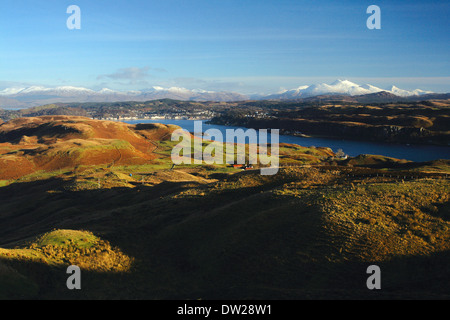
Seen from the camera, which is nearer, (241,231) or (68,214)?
(241,231)

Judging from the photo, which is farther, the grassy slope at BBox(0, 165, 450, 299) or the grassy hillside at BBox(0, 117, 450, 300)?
the grassy slope at BBox(0, 165, 450, 299)

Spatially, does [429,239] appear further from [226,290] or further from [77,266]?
[77,266]

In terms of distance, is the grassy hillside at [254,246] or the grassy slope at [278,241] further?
the grassy slope at [278,241]

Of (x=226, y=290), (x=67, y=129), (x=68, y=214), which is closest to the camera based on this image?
(x=226, y=290)

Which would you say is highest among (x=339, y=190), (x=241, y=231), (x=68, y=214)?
(x=339, y=190)

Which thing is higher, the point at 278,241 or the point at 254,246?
the point at 278,241

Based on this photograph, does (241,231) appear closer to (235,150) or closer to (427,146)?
(235,150)
